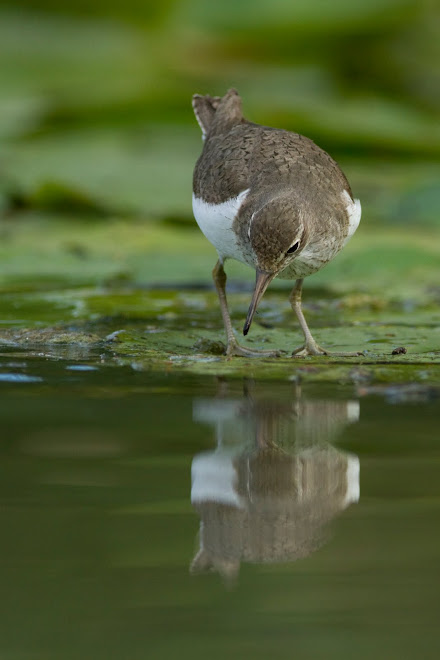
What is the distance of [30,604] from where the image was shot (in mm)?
2707

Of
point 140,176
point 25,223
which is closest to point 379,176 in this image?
point 140,176

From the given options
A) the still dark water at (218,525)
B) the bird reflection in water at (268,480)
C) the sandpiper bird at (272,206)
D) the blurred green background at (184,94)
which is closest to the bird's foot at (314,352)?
the sandpiper bird at (272,206)

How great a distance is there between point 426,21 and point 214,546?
1388 centimetres

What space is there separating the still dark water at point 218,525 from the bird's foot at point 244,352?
1.38m

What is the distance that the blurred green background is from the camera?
12.1 metres

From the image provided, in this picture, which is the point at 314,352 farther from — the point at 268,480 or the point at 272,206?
the point at 268,480

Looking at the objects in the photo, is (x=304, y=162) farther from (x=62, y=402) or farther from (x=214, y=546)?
(x=214, y=546)

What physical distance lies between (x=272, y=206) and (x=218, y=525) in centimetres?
295

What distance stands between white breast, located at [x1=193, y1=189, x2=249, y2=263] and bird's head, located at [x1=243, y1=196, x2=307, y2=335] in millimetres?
306

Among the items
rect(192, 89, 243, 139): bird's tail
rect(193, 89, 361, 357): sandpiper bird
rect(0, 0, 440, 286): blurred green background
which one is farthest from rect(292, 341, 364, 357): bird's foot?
rect(0, 0, 440, 286): blurred green background

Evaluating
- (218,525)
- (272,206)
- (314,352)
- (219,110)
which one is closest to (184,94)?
(219,110)

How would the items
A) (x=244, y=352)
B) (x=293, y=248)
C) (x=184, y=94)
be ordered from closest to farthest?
(x=293, y=248), (x=244, y=352), (x=184, y=94)

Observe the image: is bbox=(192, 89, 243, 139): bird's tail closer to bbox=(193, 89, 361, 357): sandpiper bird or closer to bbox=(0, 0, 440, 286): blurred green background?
bbox=(193, 89, 361, 357): sandpiper bird

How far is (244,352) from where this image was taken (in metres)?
6.52
